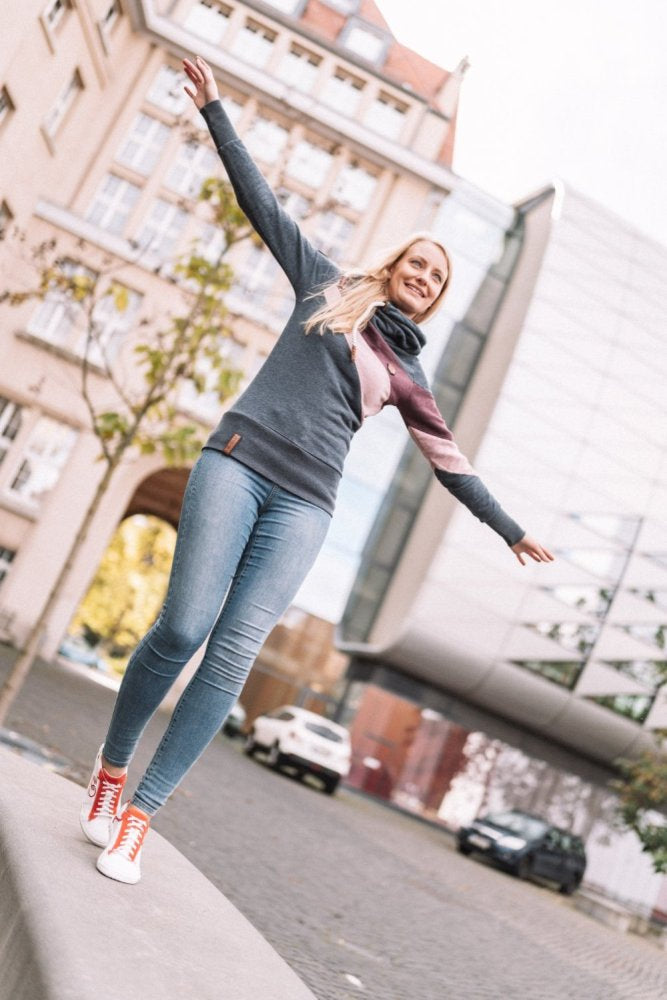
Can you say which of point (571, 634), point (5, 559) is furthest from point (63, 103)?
point (571, 634)

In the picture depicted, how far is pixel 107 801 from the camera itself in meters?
2.68

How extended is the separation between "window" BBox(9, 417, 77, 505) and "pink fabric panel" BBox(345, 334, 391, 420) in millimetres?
20620

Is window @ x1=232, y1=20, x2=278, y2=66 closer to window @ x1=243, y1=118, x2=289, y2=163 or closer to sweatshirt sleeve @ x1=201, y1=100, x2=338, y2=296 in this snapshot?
window @ x1=243, y1=118, x2=289, y2=163

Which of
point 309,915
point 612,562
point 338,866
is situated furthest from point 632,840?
point 309,915

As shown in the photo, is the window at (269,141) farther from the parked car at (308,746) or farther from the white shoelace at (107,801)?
the white shoelace at (107,801)

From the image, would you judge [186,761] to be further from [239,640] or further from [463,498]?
[463,498]

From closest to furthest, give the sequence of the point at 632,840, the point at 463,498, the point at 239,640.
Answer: the point at 239,640 < the point at 463,498 < the point at 632,840

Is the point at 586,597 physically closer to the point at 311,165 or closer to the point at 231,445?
the point at 311,165

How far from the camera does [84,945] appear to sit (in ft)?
5.86

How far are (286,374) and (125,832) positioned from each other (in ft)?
4.05

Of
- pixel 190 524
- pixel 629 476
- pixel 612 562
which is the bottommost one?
pixel 190 524

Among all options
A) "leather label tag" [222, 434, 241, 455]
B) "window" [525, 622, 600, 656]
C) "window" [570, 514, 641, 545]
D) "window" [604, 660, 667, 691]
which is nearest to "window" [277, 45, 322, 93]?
"window" [570, 514, 641, 545]

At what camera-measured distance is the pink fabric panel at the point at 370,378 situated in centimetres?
278

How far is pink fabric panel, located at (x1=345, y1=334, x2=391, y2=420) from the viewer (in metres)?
2.78
